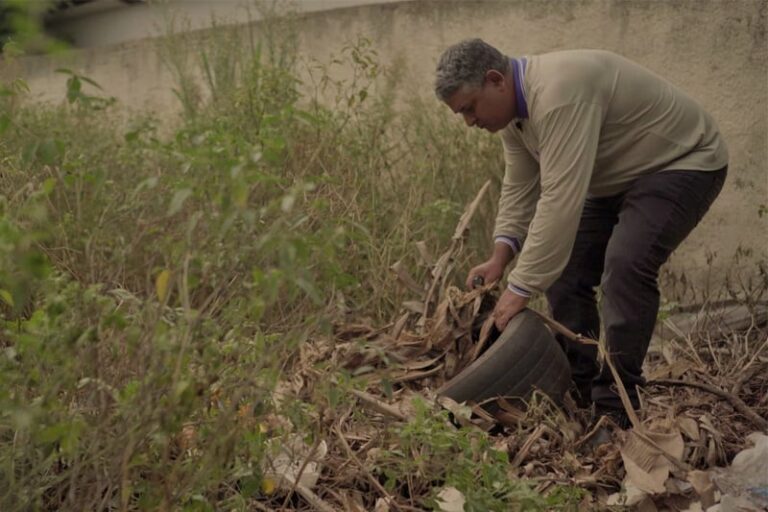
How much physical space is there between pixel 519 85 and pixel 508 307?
0.90 m

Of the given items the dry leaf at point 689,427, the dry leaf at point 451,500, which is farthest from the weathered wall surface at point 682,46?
the dry leaf at point 451,500

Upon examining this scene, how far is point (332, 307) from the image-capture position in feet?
10.3

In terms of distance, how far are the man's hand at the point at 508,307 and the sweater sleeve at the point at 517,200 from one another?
0.56m

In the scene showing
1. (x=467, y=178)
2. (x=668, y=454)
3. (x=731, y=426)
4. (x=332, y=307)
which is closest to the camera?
(x=332, y=307)

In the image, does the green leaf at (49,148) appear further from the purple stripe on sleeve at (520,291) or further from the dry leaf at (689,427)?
the dry leaf at (689,427)

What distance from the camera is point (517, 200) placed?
15.7ft

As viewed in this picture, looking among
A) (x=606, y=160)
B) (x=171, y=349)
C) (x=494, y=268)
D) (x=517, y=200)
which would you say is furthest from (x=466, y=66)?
(x=171, y=349)

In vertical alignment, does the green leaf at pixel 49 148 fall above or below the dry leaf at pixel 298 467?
above

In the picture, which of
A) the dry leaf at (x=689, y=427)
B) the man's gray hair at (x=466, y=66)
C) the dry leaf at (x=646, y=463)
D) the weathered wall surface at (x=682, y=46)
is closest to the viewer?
the dry leaf at (x=646, y=463)

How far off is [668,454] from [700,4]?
144 inches

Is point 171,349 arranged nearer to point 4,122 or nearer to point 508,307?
point 4,122

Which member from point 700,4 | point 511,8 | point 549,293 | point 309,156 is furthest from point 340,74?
point 549,293

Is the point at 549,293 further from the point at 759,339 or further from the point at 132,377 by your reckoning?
the point at 132,377

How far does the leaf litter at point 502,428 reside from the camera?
350 centimetres
